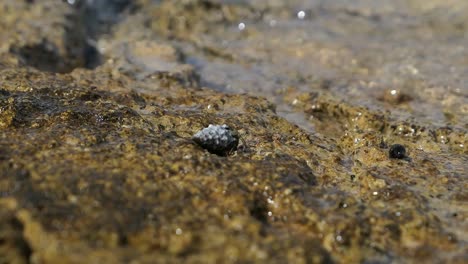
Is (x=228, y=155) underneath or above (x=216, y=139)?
underneath

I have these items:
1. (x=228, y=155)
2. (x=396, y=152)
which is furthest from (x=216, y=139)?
(x=396, y=152)

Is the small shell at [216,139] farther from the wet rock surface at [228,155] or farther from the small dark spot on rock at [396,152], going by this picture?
the small dark spot on rock at [396,152]

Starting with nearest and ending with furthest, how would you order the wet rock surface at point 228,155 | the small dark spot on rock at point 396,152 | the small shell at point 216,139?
1. the wet rock surface at point 228,155
2. the small shell at point 216,139
3. the small dark spot on rock at point 396,152

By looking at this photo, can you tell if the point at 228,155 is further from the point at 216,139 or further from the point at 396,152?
the point at 396,152

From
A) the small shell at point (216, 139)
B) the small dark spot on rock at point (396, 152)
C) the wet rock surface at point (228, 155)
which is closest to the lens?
the wet rock surface at point (228, 155)

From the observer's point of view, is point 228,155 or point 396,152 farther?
point 396,152

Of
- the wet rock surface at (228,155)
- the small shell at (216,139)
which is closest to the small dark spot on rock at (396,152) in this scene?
the wet rock surface at (228,155)
